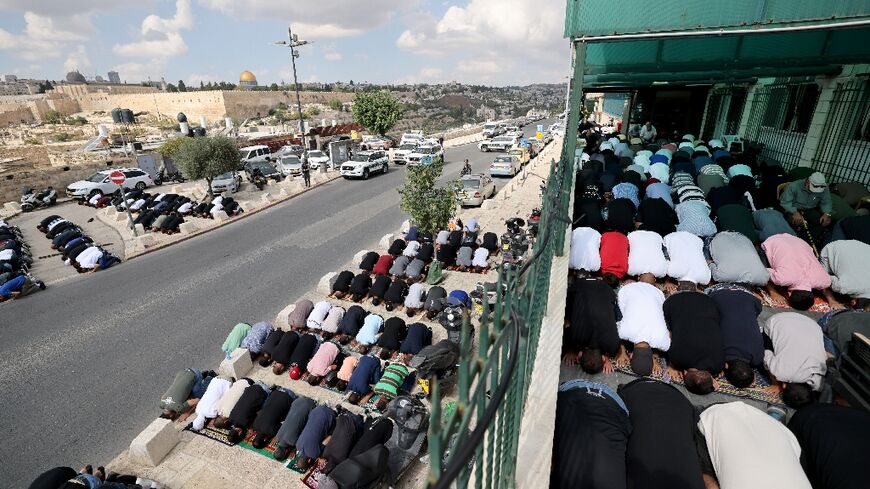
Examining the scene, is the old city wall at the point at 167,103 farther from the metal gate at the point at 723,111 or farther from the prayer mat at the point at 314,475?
the prayer mat at the point at 314,475

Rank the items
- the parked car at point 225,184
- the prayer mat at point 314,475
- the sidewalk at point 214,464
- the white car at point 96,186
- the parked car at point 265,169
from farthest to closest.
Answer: the parked car at point 265,169
the parked car at point 225,184
the white car at point 96,186
the sidewalk at point 214,464
the prayer mat at point 314,475

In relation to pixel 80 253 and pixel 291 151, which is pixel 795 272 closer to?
pixel 80 253

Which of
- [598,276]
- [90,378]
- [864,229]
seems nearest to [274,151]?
[90,378]

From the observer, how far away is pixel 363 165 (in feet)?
90.4

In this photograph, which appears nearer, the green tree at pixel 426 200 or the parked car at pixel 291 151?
the green tree at pixel 426 200

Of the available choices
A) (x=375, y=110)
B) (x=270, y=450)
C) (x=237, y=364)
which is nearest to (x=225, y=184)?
(x=237, y=364)

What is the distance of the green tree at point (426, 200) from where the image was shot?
1406 cm

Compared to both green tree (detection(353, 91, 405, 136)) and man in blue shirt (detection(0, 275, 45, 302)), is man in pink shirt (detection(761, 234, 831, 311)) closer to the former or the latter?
man in blue shirt (detection(0, 275, 45, 302))

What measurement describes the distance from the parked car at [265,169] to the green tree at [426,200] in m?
17.3

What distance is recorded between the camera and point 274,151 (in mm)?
36312

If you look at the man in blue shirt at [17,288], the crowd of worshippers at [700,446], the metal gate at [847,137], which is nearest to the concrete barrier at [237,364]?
the crowd of worshippers at [700,446]

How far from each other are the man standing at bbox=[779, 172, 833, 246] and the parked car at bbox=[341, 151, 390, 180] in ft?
76.4

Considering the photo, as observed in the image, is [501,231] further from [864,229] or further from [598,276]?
[864,229]

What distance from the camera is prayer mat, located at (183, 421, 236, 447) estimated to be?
6797 millimetres
